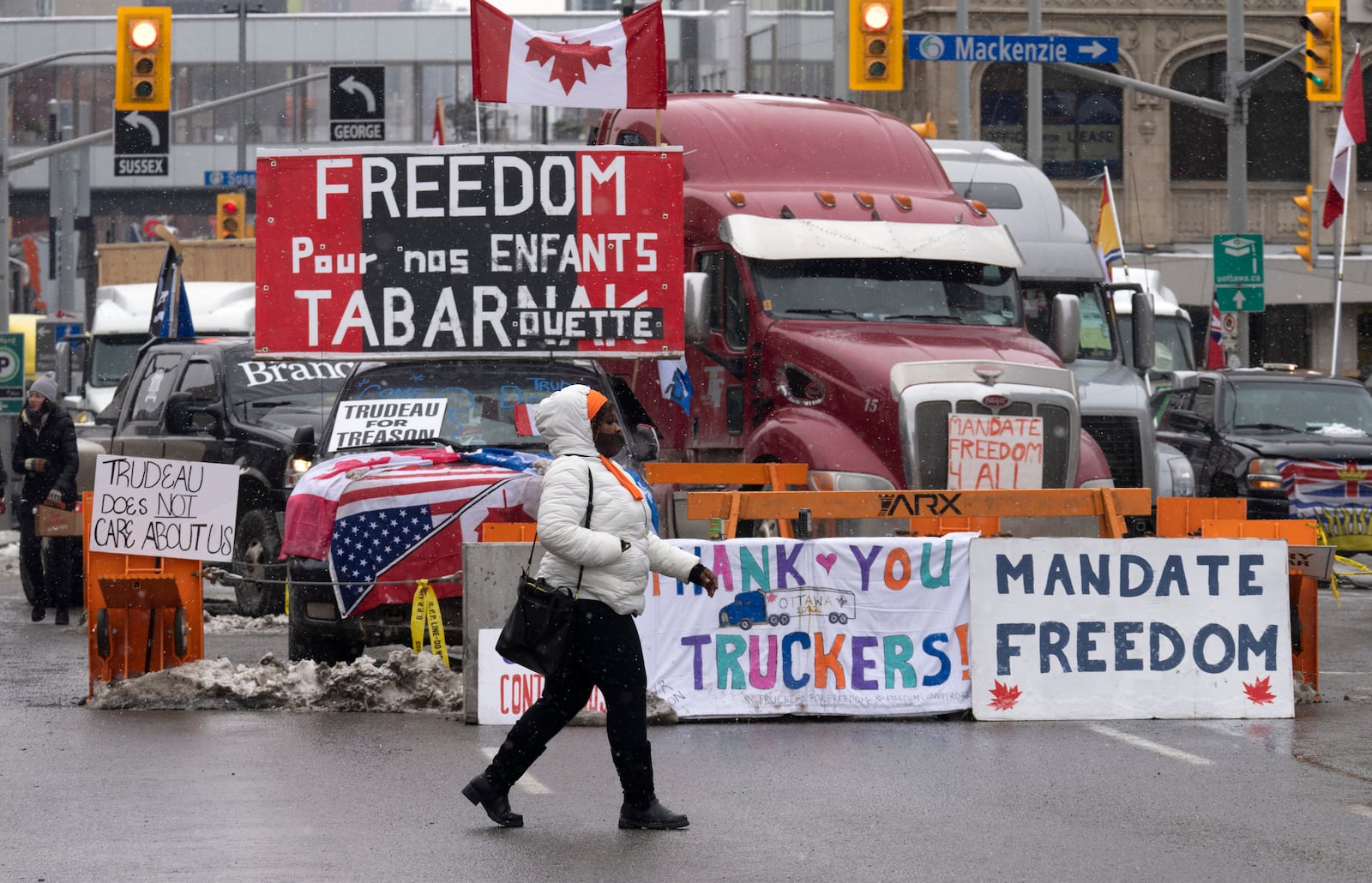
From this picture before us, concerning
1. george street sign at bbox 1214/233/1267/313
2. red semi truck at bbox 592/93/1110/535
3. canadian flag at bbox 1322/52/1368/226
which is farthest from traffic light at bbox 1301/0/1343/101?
red semi truck at bbox 592/93/1110/535

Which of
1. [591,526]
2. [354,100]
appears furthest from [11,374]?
[591,526]

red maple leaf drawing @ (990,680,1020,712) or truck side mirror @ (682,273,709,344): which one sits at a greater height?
truck side mirror @ (682,273,709,344)

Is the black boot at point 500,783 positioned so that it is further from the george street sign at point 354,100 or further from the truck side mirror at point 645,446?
the george street sign at point 354,100

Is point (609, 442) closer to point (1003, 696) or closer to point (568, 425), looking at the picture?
point (568, 425)

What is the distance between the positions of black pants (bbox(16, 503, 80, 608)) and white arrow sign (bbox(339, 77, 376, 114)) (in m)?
14.1

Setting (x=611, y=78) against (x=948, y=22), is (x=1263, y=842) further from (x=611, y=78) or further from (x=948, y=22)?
(x=948, y=22)

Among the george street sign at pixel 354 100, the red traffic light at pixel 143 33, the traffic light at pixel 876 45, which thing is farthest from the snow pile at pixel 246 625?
the george street sign at pixel 354 100

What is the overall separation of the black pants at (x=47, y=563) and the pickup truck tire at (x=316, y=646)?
4580mm

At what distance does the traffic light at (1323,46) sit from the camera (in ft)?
77.1

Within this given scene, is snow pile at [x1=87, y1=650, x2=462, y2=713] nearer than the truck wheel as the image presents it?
Yes

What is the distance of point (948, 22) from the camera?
145 ft

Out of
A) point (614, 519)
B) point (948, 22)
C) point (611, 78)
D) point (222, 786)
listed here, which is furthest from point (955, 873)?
point (948, 22)

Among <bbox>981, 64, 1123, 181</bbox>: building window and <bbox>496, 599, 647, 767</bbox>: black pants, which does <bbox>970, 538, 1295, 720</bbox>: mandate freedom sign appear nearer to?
<bbox>496, 599, 647, 767</bbox>: black pants

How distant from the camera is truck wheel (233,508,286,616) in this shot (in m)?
16.1
